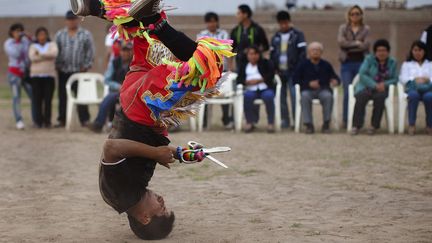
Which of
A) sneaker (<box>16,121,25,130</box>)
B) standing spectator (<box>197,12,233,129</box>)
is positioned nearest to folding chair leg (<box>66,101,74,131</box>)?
sneaker (<box>16,121,25,130</box>)

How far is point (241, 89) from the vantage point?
46.5 feet

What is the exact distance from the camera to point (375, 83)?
13453 millimetres

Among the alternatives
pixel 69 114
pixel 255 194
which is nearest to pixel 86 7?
pixel 255 194

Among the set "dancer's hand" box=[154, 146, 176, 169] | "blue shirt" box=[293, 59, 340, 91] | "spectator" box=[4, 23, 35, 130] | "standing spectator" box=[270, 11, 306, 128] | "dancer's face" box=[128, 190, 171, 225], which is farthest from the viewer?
"spectator" box=[4, 23, 35, 130]

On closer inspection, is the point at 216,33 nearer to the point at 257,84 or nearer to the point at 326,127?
the point at 257,84

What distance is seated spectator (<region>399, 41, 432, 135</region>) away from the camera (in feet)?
43.0

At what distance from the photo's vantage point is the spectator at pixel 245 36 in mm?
14438

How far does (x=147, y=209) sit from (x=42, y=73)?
9.31m

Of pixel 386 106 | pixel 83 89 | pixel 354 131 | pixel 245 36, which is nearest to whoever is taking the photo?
pixel 354 131

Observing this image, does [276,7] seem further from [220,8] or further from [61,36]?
[61,36]

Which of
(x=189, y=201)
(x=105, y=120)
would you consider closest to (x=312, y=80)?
(x=105, y=120)

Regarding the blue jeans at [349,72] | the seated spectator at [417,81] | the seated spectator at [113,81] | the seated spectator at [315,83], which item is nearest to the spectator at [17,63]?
the seated spectator at [113,81]

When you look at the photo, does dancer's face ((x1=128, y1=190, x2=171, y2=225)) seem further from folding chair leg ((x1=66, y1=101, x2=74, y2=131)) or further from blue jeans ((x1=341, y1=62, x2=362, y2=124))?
folding chair leg ((x1=66, y1=101, x2=74, y2=131))

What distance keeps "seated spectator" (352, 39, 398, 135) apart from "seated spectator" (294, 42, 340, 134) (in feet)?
1.57
